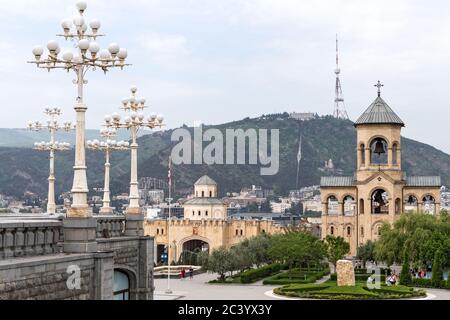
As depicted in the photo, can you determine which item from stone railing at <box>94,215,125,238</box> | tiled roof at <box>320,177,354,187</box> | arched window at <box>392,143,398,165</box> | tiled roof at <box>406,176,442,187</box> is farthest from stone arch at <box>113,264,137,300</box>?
tiled roof at <box>406,176,442,187</box>

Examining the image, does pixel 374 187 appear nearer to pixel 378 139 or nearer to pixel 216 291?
pixel 378 139

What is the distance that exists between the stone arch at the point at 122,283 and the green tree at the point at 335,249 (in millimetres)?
39256

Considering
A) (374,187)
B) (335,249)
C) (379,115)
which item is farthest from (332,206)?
(335,249)

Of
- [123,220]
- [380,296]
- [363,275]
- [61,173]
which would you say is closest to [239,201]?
[61,173]

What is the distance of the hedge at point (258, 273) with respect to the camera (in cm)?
6022

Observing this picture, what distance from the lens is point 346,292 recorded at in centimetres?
4553

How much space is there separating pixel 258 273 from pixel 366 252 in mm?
9429

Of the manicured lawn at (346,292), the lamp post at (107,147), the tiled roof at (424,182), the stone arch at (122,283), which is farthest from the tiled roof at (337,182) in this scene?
the stone arch at (122,283)

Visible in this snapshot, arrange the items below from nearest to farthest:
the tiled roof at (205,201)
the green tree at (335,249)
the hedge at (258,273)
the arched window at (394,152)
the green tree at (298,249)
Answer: the hedge at (258,273), the green tree at (298,249), the green tree at (335,249), the arched window at (394,152), the tiled roof at (205,201)

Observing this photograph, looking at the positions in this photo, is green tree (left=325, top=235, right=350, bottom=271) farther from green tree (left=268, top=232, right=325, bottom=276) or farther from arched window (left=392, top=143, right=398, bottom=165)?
arched window (left=392, top=143, right=398, bottom=165)

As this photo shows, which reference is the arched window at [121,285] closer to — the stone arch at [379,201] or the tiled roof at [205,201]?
the stone arch at [379,201]

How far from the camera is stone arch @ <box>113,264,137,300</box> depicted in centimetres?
2739

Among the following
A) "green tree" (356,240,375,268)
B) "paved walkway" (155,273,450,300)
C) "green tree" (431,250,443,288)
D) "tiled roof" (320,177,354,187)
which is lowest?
"paved walkway" (155,273,450,300)

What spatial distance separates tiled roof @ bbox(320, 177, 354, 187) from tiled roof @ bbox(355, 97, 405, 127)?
5.08 metres
